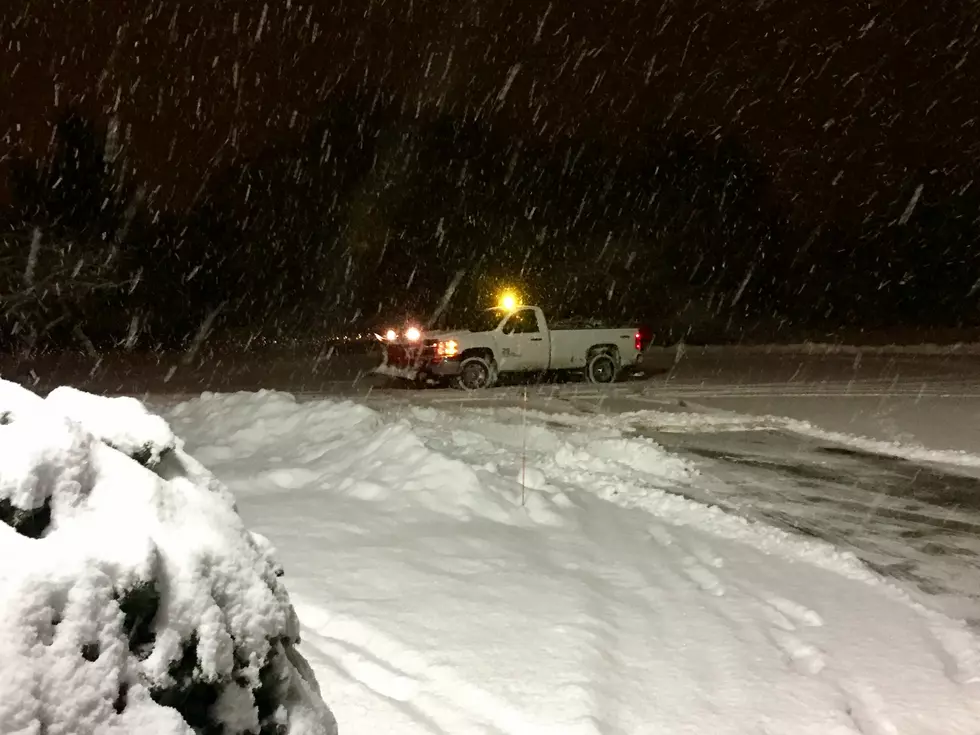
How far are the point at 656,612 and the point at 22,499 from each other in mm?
4081

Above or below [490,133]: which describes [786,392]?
below

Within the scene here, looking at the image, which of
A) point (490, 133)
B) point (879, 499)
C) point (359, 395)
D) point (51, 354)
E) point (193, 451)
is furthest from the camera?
point (490, 133)

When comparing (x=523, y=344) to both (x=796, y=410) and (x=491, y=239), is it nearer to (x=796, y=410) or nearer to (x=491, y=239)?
(x=796, y=410)

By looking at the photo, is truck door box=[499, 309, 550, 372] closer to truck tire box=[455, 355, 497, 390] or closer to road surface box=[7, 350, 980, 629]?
truck tire box=[455, 355, 497, 390]

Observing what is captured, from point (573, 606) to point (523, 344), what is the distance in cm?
1205

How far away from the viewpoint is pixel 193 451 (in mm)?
9648

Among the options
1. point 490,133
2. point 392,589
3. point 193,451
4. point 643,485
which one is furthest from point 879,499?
point 490,133

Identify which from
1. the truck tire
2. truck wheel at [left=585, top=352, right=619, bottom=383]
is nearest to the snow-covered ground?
the truck tire

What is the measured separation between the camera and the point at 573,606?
5.22 meters

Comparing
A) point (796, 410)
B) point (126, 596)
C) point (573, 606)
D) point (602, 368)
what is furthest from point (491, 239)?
point (126, 596)

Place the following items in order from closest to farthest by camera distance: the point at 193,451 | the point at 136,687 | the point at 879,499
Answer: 1. the point at 136,687
2. the point at 879,499
3. the point at 193,451

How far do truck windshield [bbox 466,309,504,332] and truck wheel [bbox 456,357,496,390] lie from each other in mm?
654

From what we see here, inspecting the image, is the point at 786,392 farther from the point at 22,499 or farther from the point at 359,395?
the point at 22,499

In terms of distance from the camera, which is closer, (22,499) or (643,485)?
(22,499)
